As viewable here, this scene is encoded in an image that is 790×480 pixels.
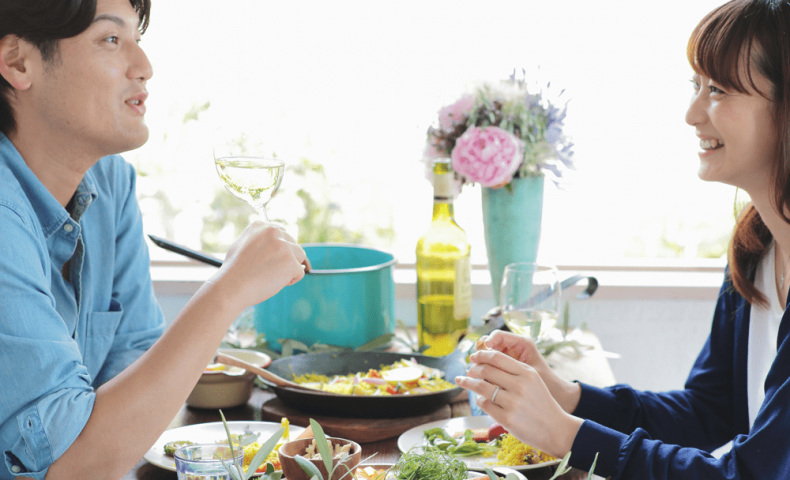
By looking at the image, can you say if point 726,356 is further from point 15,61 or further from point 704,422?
point 15,61

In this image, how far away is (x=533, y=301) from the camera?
1.38m

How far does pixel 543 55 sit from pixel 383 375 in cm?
145

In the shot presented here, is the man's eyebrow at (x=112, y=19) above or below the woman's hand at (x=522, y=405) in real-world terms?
above

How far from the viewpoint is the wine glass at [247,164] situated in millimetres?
1020

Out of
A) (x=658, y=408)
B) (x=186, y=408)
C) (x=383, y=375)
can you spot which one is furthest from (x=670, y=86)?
(x=186, y=408)

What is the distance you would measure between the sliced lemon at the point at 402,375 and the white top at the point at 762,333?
0.61m

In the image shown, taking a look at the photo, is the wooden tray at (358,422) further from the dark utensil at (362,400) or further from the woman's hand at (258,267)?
the woman's hand at (258,267)

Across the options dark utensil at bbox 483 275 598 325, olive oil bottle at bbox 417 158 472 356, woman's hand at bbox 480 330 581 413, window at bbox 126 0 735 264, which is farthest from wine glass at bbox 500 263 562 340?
window at bbox 126 0 735 264

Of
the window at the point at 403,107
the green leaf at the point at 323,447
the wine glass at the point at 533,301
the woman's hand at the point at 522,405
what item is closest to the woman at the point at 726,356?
the woman's hand at the point at 522,405

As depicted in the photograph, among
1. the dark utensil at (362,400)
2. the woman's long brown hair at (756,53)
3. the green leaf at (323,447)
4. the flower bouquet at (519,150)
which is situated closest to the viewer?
the green leaf at (323,447)

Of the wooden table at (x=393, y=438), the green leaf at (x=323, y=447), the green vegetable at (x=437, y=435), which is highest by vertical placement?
Answer: the green leaf at (x=323, y=447)

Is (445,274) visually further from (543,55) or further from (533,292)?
(543,55)

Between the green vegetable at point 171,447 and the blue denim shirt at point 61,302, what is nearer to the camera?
the blue denim shirt at point 61,302

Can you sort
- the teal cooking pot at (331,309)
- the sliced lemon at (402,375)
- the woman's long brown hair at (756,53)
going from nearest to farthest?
the woman's long brown hair at (756,53) < the sliced lemon at (402,375) < the teal cooking pot at (331,309)
